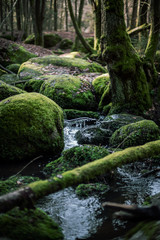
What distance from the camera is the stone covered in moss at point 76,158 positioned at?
4462mm

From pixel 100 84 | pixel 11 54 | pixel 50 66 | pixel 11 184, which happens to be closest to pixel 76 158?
pixel 11 184

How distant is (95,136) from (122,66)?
306 centimetres

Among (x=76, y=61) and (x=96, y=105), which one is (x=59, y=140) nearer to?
(x=96, y=105)

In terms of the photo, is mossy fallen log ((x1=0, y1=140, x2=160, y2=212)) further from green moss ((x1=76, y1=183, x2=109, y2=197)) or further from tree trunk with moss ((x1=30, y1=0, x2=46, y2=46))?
tree trunk with moss ((x1=30, y1=0, x2=46, y2=46))

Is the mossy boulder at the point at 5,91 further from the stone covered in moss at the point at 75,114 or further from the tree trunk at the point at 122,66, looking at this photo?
the tree trunk at the point at 122,66

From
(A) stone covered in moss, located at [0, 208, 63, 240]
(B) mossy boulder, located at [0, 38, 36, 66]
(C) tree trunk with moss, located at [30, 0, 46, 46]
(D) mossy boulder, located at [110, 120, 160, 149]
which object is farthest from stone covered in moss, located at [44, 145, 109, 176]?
(C) tree trunk with moss, located at [30, 0, 46, 46]

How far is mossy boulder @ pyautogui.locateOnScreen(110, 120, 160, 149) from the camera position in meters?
5.53

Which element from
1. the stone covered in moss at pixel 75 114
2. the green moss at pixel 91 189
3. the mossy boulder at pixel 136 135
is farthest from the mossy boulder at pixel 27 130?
the stone covered in moss at pixel 75 114

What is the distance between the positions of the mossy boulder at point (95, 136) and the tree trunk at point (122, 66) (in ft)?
7.19

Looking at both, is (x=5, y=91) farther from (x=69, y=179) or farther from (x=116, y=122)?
(x=69, y=179)

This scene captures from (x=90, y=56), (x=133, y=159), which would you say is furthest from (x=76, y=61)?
(x=133, y=159)

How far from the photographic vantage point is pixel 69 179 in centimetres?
221

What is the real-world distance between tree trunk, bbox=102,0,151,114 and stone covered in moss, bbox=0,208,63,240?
6362 millimetres

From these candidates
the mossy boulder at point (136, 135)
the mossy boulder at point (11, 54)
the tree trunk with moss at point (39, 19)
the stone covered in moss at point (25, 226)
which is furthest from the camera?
the tree trunk with moss at point (39, 19)
